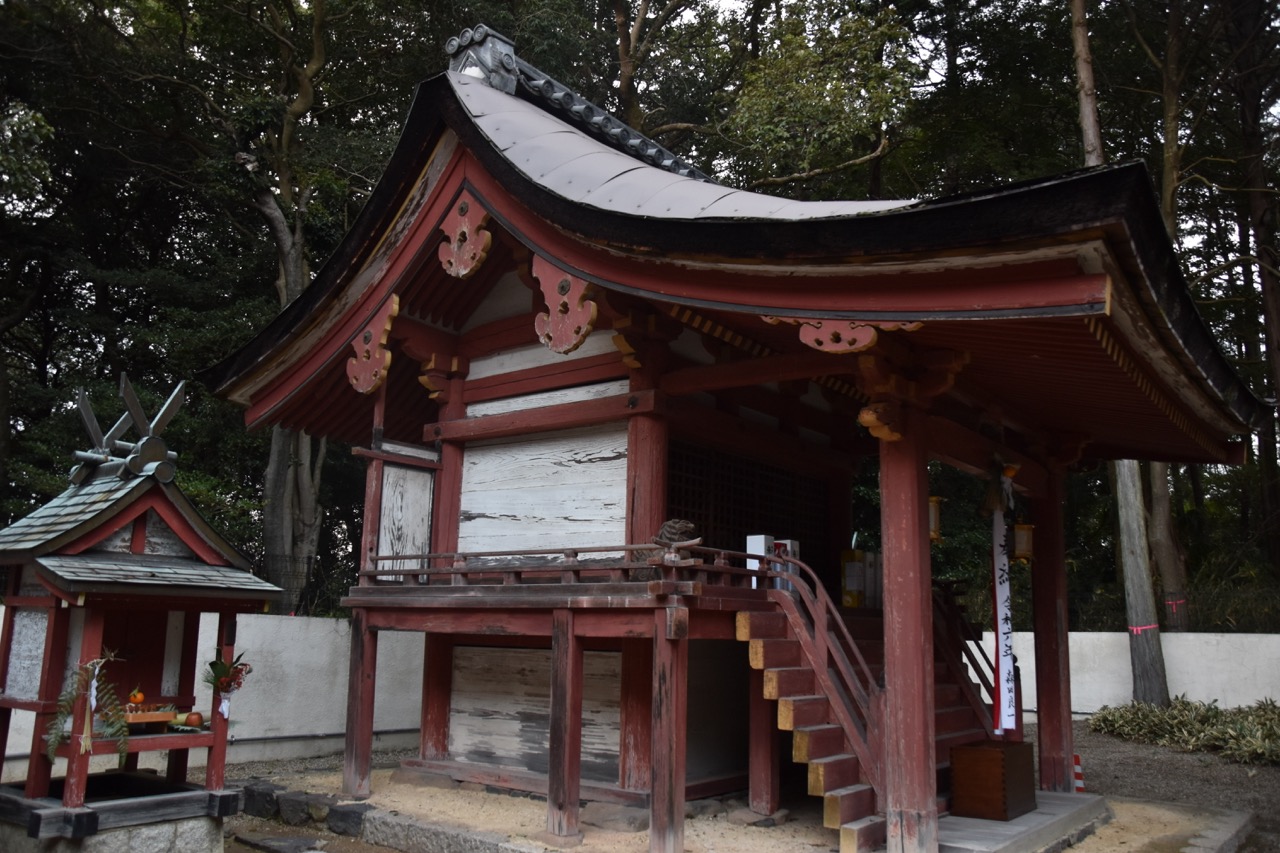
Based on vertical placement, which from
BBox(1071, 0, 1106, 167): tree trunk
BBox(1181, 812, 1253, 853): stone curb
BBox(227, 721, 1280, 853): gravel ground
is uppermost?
BBox(1071, 0, 1106, 167): tree trunk

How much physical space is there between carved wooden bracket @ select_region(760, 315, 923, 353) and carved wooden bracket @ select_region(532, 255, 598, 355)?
1524mm

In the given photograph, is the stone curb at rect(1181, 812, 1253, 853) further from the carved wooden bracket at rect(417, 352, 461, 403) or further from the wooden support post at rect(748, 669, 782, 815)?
the carved wooden bracket at rect(417, 352, 461, 403)

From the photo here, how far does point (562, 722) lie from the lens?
6.77m

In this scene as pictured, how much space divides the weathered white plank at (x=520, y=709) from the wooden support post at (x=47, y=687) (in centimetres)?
375

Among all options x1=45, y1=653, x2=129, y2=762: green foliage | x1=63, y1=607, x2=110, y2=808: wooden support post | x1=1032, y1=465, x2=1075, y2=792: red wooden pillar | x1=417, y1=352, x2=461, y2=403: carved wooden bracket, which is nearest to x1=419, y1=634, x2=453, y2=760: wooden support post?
x1=417, y1=352, x2=461, y2=403: carved wooden bracket

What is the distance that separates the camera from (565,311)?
6.95 meters

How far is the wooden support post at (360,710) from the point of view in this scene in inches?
324

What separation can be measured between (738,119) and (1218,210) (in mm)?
13635

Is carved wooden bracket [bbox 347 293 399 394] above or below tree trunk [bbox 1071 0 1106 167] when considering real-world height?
below

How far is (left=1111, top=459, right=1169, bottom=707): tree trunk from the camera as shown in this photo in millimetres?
14336

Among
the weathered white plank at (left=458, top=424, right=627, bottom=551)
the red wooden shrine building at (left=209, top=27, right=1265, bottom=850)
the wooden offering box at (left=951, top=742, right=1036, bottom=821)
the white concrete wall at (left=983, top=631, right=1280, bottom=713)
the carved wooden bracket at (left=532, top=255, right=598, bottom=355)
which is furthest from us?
the white concrete wall at (left=983, top=631, right=1280, bottom=713)

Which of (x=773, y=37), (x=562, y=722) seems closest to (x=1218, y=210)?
(x=773, y=37)

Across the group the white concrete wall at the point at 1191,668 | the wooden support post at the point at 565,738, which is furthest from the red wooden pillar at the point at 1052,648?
the wooden support post at the point at 565,738

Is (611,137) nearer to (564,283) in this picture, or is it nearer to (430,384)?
(430,384)
